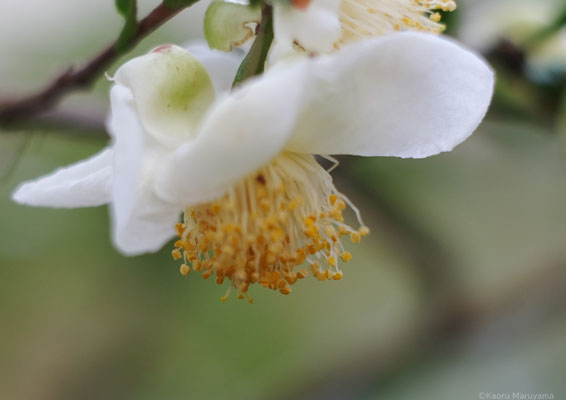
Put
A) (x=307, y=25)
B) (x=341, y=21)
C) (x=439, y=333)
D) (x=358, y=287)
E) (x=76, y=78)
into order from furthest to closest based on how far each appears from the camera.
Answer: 1. (x=358, y=287)
2. (x=439, y=333)
3. (x=76, y=78)
4. (x=341, y=21)
5. (x=307, y=25)

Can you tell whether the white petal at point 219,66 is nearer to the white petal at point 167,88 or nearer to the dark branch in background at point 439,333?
the white petal at point 167,88

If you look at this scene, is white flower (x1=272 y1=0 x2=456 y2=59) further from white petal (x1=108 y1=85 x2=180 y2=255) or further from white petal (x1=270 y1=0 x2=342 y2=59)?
white petal (x1=108 y1=85 x2=180 y2=255)

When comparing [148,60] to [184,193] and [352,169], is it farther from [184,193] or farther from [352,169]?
[352,169]

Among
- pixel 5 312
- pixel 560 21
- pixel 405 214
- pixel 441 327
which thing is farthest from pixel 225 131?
pixel 5 312

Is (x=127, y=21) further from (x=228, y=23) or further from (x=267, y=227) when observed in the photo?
(x=267, y=227)

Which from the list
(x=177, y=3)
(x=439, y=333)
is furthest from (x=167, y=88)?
(x=439, y=333)

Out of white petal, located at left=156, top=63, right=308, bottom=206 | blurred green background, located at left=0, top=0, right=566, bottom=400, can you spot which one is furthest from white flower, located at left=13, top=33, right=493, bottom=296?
blurred green background, located at left=0, top=0, right=566, bottom=400

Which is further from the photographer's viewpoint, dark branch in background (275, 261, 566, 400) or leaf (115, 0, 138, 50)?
dark branch in background (275, 261, 566, 400)
